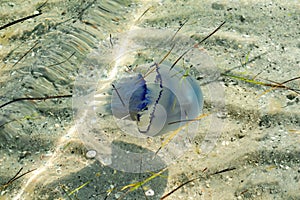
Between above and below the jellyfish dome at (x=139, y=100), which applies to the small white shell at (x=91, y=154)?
below

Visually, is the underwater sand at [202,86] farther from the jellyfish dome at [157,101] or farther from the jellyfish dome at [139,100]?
the jellyfish dome at [157,101]

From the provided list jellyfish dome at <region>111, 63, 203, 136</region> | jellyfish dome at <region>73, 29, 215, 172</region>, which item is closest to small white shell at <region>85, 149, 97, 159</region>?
jellyfish dome at <region>73, 29, 215, 172</region>

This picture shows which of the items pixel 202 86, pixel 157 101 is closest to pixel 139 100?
pixel 157 101

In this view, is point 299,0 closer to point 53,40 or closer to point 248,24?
point 248,24

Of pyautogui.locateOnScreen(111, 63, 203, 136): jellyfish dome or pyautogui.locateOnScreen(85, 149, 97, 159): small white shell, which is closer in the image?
pyautogui.locateOnScreen(111, 63, 203, 136): jellyfish dome

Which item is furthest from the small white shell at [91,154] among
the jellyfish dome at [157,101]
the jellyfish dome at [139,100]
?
the jellyfish dome at [157,101]

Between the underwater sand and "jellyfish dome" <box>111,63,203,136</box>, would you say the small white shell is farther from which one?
"jellyfish dome" <box>111,63,203,136</box>

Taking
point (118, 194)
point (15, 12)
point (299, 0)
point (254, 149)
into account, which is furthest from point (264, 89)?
point (15, 12)

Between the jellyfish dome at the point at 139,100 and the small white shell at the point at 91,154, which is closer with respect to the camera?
the jellyfish dome at the point at 139,100
